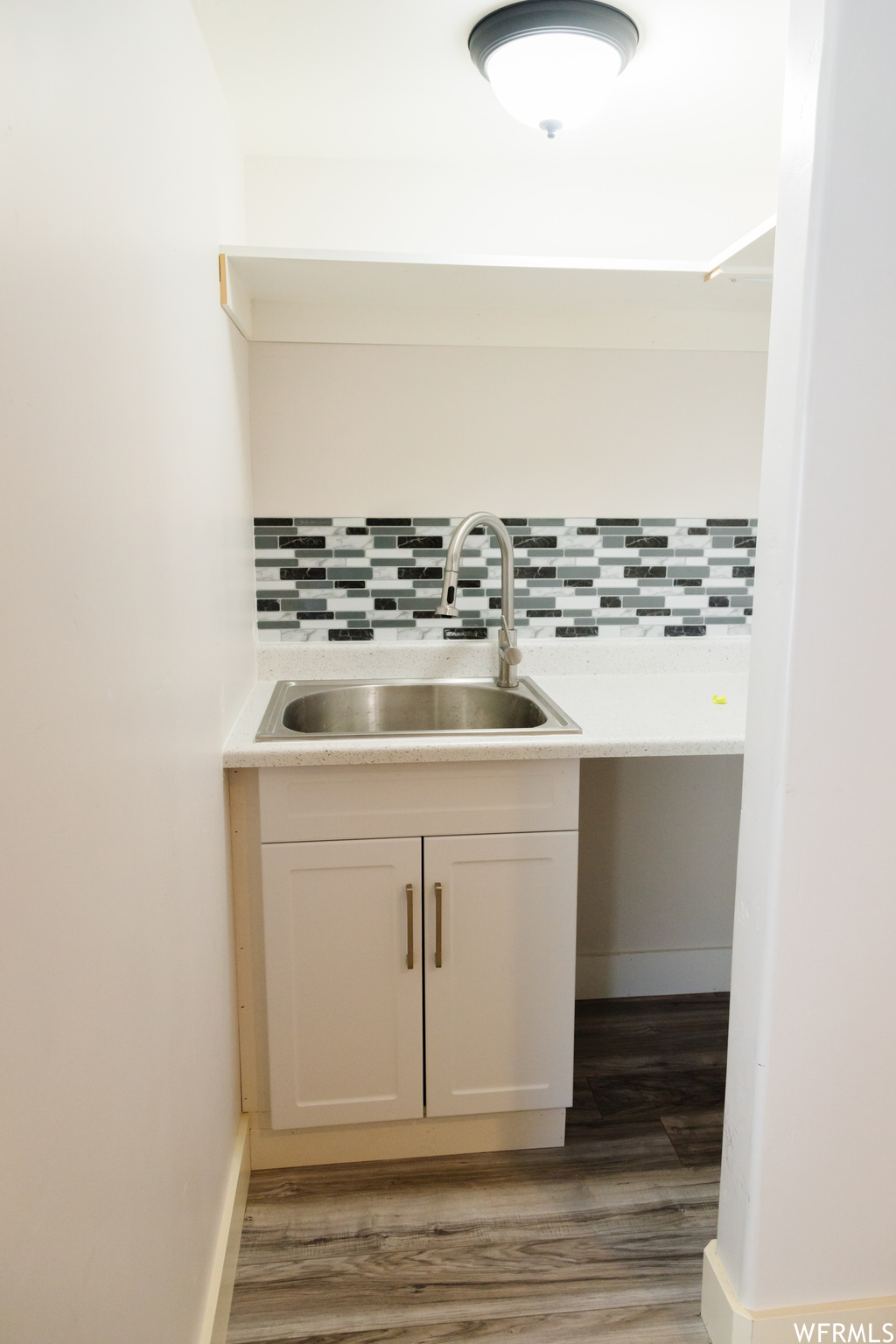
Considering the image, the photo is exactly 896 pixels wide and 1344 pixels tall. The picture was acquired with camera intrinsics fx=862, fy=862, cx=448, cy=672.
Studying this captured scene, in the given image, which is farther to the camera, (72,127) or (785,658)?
(785,658)

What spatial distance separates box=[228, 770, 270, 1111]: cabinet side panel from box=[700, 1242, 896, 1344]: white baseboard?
88 cm

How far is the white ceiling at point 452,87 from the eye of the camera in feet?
4.60

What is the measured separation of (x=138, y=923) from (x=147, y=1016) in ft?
0.37

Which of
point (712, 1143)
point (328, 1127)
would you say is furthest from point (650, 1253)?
point (328, 1127)

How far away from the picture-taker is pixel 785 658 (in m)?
1.15

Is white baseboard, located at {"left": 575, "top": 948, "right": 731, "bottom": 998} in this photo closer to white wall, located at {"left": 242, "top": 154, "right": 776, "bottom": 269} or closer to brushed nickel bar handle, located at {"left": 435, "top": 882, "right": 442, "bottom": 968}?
brushed nickel bar handle, located at {"left": 435, "top": 882, "right": 442, "bottom": 968}

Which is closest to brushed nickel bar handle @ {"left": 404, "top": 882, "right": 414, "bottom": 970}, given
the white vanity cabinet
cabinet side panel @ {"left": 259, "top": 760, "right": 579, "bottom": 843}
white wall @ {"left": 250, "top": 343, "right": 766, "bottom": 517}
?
the white vanity cabinet

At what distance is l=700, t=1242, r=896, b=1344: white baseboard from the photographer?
127 centimetres

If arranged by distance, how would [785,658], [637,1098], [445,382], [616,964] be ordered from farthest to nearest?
[616,964] → [445,382] → [637,1098] → [785,658]

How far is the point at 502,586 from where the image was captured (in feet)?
6.67

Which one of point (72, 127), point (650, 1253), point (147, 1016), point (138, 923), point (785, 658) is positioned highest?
point (72, 127)

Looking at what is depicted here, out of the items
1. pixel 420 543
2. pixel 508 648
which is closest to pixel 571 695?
pixel 508 648

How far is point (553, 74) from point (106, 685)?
1305 mm

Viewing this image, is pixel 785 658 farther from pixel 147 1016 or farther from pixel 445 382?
pixel 445 382
